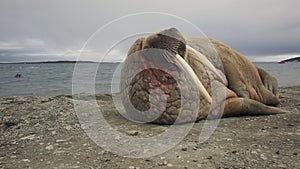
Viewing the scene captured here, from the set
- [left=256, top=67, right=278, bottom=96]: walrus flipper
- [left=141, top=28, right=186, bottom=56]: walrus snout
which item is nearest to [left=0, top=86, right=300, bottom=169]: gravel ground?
[left=141, top=28, right=186, bottom=56]: walrus snout

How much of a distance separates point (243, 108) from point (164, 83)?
175cm

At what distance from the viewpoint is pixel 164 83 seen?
428 centimetres

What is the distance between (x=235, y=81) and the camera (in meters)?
5.57

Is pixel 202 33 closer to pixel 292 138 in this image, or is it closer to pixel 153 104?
pixel 153 104

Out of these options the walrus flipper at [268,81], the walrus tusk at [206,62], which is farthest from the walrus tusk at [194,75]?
the walrus flipper at [268,81]

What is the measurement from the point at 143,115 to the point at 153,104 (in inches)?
12.3

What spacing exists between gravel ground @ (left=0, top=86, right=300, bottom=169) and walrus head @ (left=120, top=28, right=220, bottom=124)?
0.25 m

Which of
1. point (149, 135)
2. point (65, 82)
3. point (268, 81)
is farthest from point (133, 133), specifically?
point (65, 82)

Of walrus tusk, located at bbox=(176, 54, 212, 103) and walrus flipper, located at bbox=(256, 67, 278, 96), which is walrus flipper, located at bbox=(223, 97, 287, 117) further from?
walrus flipper, located at bbox=(256, 67, 278, 96)

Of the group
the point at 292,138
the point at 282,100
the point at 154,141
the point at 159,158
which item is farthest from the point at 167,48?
the point at 282,100

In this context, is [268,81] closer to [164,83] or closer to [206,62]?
[206,62]

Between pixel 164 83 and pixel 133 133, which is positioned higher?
pixel 164 83

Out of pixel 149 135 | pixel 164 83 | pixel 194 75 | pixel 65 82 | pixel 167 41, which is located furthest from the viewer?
pixel 65 82

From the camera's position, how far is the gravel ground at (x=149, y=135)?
3.04 metres
